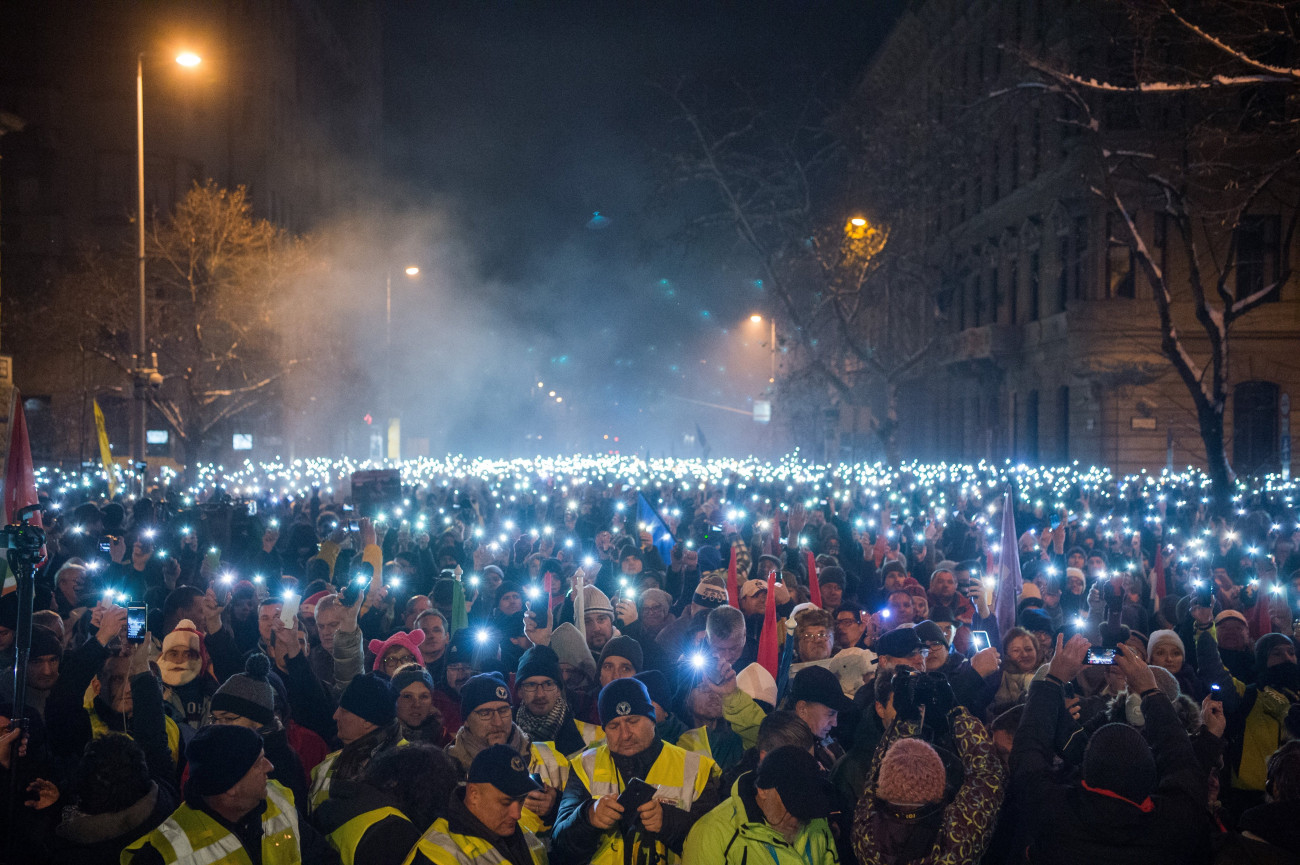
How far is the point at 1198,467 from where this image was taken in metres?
A: 27.8

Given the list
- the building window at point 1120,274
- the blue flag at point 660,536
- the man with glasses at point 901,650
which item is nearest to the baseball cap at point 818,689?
the man with glasses at point 901,650

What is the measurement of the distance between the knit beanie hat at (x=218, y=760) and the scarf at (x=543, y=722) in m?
1.84

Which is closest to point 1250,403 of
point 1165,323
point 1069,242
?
point 1069,242

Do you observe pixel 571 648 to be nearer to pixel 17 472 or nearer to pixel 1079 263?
pixel 17 472

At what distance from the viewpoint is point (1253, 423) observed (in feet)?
95.8

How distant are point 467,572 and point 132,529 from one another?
3.82m

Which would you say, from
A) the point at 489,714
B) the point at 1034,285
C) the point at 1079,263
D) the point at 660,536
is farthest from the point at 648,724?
the point at 1034,285

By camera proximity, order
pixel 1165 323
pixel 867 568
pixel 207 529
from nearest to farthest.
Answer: pixel 867 568 < pixel 207 529 < pixel 1165 323

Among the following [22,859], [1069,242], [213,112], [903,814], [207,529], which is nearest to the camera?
[903,814]

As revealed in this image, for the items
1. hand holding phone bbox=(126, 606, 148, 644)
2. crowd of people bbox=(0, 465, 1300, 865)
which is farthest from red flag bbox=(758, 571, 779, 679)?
hand holding phone bbox=(126, 606, 148, 644)

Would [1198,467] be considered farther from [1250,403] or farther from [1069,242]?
[1069,242]

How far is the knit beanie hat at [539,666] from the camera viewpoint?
5691 mm

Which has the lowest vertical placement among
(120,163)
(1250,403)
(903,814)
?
(903,814)

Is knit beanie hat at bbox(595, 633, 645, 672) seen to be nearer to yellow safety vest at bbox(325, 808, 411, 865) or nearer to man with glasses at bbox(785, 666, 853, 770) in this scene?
man with glasses at bbox(785, 666, 853, 770)
